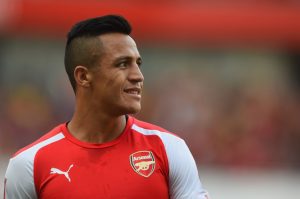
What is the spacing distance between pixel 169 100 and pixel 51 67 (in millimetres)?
3235

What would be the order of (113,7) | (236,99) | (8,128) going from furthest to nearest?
(113,7)
(236,99)
(8,128)

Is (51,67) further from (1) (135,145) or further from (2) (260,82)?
(1) (135,145)

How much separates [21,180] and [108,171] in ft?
1.66

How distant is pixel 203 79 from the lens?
62.3 feet

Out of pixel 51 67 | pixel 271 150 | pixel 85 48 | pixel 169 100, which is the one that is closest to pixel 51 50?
pixel 51 67

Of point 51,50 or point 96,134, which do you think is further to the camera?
point 51,50

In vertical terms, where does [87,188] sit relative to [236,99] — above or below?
above

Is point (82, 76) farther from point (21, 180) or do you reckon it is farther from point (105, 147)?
point (21, 180)

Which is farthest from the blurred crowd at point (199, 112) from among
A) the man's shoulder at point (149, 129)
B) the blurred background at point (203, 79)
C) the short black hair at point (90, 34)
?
the short black hair at point (90, 34)

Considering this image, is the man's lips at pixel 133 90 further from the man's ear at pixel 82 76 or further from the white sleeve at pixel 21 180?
the white sleeve at pixel 21 180

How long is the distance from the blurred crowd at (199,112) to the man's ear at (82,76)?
1030cm

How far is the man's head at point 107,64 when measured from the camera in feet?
18.4

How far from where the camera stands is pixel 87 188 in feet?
18.1

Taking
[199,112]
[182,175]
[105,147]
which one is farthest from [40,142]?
[199,112]
